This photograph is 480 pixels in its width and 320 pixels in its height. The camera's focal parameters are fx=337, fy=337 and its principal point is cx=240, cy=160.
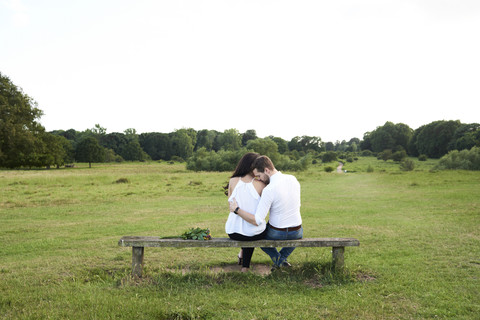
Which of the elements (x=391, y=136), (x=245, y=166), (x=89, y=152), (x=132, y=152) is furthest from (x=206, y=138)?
(x=245, y=166)

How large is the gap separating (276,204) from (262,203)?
0.93 feet

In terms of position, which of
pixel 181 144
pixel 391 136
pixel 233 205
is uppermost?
pixel 391 136

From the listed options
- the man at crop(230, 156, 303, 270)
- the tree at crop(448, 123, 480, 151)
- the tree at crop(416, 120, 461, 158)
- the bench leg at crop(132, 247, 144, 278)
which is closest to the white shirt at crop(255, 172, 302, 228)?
the man at crop(230, 156, 303, 270)

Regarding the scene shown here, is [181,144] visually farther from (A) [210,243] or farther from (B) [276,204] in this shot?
(B) [276,204]

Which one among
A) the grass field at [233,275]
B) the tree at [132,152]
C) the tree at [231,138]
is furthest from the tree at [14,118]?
the tree at [231,138]

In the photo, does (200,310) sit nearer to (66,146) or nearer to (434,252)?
(434,252)

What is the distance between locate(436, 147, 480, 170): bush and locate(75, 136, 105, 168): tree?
72107mm

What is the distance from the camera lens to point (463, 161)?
5178 centimetres

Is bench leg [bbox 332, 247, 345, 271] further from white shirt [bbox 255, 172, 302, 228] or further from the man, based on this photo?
white shirt [bbox 255, 172, 302, 228]

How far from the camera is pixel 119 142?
395 ft

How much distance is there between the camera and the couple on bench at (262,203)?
19.1ft

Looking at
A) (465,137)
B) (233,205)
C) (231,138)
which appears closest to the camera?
(233,205)

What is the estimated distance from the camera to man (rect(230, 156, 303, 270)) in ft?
19.1

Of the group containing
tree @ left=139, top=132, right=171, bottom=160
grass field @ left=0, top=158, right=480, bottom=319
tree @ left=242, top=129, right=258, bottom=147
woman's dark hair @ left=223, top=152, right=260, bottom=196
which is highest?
tree @ left=242, top=129, right=258, bottom=147
